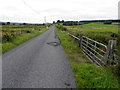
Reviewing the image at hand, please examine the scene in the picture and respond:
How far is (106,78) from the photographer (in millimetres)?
4082

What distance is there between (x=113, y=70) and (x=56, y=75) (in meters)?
2.29

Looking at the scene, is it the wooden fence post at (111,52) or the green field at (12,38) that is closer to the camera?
the wooden fence post at (111,52)

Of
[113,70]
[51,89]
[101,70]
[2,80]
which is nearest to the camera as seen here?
[51,89]

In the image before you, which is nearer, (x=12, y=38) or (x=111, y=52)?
(x=111, y=52)

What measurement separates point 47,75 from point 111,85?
2350 millimetres

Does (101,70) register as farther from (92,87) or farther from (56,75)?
(56,75)

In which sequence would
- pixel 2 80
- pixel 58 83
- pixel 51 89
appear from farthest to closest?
pixel 2 80 < pixel 58 83 < pixel 51 89

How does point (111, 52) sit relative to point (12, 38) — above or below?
below

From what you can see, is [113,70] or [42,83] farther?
[113,70]

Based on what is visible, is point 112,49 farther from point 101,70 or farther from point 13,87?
point 13,87

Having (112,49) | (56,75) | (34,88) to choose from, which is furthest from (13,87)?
(112,49)

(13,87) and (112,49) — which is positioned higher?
(112,49)

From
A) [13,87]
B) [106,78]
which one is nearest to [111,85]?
[106,78]

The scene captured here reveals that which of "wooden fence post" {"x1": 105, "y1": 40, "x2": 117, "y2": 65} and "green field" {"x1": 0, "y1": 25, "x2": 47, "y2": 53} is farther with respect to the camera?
"green field" {"x1": 0, "y1": 25, "x2": 47, "y2": 53}
